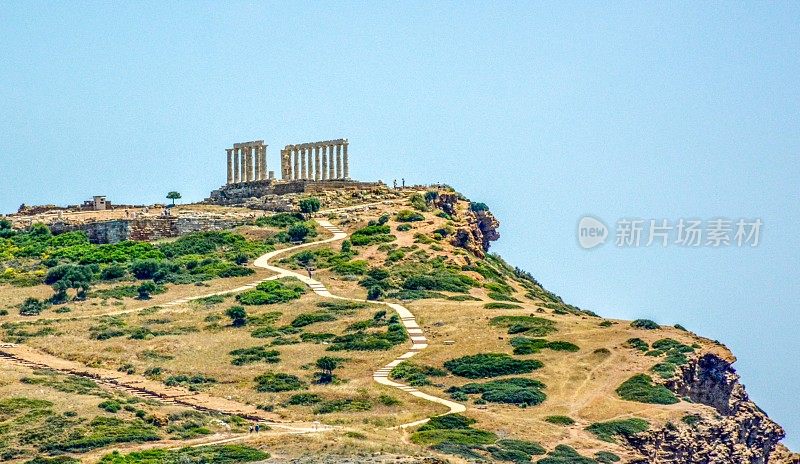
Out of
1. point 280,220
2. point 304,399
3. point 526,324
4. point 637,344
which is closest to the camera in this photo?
point 304,399

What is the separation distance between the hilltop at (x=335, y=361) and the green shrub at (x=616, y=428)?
8cm

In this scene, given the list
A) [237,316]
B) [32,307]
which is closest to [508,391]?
[237,316]

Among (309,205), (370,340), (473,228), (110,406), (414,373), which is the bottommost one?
(110,406)

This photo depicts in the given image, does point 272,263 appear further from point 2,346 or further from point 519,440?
point 519,440

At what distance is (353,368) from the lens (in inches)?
3012

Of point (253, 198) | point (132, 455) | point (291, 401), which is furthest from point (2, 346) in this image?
point (253, 198)

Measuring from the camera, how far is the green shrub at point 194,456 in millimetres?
57875

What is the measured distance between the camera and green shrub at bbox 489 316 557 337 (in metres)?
81.2

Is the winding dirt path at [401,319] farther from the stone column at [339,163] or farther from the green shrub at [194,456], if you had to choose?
the stone column at [339,163]

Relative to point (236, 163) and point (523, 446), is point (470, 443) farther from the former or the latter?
point (236, 163)

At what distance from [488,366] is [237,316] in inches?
618

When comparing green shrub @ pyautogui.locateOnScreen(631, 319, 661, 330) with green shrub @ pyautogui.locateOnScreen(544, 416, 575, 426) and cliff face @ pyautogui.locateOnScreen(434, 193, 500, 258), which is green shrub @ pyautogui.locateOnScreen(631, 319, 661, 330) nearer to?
green shrub @ pyautogui.locateOnScreen(544, 416, 575, 426)

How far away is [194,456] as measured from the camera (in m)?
58.7

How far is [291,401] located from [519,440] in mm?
11310
